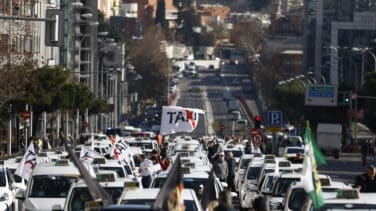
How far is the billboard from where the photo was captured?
389ft

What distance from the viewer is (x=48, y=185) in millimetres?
31125

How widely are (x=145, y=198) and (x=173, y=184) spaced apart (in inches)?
154

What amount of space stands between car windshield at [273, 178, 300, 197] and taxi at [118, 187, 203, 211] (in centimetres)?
740

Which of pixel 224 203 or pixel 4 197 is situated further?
pixel 4 197

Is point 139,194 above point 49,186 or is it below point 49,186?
above

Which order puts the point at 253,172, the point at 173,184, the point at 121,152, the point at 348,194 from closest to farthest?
the point at 173,184 < the point at 348,194 < the point at 121,152 < the point at 253,172

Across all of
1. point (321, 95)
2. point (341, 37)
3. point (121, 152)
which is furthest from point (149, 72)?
point (121, 152)

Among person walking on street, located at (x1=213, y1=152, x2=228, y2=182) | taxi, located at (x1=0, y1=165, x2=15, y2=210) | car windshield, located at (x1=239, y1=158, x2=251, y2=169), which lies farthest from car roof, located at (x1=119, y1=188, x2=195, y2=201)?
car windshield, located at (x1=239, y1=158, x2=251, y2=169)

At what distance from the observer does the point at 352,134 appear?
406 feet

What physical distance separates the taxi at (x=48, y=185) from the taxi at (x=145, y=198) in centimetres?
513

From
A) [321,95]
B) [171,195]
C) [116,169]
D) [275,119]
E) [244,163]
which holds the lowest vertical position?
[321,95]

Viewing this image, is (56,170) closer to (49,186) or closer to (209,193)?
(49,186)

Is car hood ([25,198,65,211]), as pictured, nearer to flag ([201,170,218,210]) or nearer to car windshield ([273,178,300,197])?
flag ([201,170,218,210])

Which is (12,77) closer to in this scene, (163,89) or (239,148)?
(239,148)
